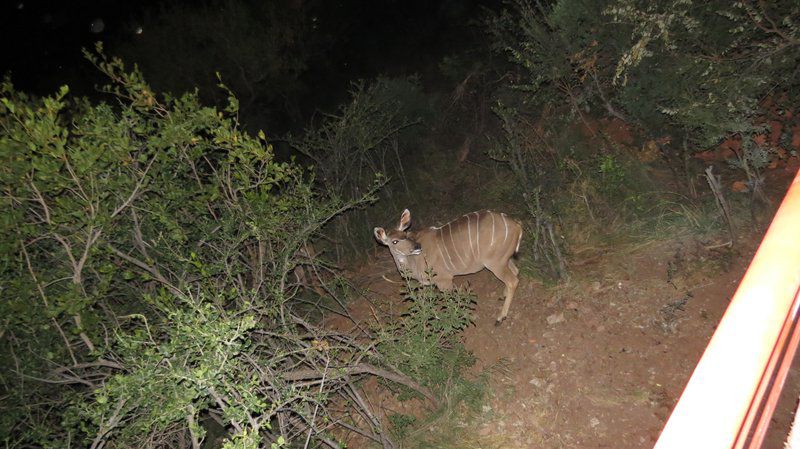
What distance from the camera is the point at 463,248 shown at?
5.00m

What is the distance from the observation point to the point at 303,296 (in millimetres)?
6555

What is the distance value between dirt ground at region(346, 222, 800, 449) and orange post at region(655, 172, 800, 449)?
251 centimetres

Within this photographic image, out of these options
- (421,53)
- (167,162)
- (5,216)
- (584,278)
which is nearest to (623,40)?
(584,278)

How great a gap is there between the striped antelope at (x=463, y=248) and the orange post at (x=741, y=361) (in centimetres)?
377

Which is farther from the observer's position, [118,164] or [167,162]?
[167,162]

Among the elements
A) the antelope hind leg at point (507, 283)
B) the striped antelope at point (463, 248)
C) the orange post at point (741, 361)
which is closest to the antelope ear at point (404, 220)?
the striped antelope at point (463, 248)

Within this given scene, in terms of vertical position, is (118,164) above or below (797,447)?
above

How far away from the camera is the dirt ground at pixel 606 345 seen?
133 inches

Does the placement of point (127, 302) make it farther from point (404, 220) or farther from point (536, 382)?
point (536, 382)

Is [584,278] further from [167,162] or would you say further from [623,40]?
[167,162]

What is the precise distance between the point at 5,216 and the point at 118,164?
2.37 ft

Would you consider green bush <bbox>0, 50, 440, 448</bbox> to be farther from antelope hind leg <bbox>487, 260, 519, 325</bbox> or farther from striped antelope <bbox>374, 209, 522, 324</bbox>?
striped antelope <bbox>374, 209, 522, 324</bbox>

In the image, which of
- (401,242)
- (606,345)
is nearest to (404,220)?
(401,242)

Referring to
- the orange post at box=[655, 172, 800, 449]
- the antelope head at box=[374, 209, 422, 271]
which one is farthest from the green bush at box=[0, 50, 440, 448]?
the orange post at box=[655, 172, 800, 449]
